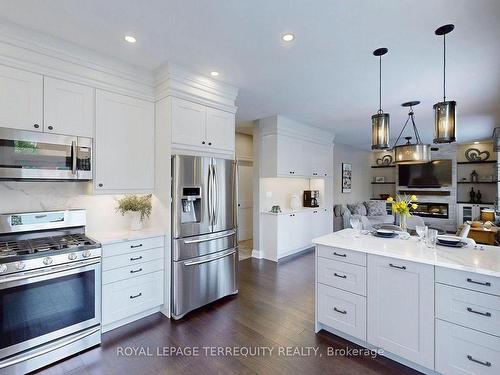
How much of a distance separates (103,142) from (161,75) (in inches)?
38.2

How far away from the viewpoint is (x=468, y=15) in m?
1.92

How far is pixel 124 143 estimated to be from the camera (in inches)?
107

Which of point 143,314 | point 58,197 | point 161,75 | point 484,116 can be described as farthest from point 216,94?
point 484,116

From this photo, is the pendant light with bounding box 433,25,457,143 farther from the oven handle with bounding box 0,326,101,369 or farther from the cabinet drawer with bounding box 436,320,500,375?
the oven handle with bounding box 0,326,101,369

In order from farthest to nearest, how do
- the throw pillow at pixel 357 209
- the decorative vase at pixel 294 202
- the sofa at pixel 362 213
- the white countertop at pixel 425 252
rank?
the throw pillow at pixel 357 209 < the sofa at pixel 362 213 < the decorative vase at pixel 294 202 < the white countertop at pixel 425 252

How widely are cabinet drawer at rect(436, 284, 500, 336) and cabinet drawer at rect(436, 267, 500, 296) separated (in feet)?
0.11

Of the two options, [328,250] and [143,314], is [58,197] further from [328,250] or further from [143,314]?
[328,250]

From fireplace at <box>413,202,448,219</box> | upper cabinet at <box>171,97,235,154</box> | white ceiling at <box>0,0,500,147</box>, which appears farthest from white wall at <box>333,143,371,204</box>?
upper cabinet at <box>171,97,235,154</box>

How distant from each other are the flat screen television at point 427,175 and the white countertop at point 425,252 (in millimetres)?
6542

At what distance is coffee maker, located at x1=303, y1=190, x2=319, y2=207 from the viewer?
578 centimetres

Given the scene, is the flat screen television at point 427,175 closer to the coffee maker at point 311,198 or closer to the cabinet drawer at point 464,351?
the coffee maker at point 311,198

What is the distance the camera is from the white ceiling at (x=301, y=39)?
1.85m

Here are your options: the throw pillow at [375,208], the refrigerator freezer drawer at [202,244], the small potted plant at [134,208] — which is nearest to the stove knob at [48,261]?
the small potted plant at [134,208]

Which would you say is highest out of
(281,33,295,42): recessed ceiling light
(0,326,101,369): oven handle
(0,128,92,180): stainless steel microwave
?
(281,33,295,42): recessed ceiling light
